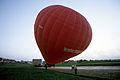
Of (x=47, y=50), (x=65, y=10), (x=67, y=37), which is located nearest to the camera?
(x=67, y=37)

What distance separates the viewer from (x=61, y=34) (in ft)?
32.7

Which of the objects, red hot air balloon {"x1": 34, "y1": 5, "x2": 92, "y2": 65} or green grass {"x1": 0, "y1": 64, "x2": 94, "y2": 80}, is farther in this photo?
red hot air balloon {"x1": 34, "y1": 5, "x2": 92, "y2": 65}

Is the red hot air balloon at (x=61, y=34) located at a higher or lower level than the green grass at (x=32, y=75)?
higher

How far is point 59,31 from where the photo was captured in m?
10.1

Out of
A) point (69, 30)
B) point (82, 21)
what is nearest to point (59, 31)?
point (69, 30)

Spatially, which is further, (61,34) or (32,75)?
(32,75)

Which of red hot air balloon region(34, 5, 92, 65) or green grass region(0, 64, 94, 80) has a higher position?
red hot air balloon region(34, 5, 92, 65)

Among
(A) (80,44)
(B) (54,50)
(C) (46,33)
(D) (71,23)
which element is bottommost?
(B) (54,50)

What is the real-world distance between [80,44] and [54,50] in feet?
9.70

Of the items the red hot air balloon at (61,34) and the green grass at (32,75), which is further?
the red hot air balloon at (61,34)

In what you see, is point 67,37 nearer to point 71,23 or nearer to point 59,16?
point 71,23

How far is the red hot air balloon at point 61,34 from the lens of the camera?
9.96 m

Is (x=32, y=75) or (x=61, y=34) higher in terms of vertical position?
(x=61, y=34)

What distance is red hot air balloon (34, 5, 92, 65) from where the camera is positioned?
32.7 ft
